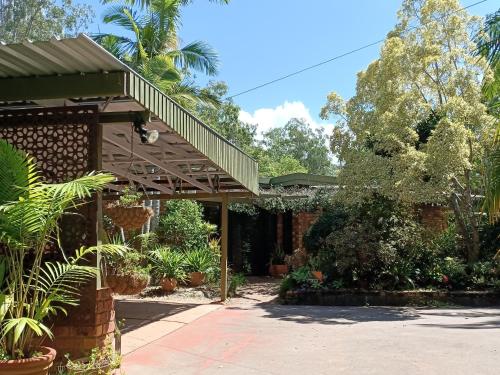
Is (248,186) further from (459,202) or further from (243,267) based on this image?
(243,267)

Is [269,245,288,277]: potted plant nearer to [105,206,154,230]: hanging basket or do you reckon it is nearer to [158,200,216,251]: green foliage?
[158,200,216,251]: green foliage

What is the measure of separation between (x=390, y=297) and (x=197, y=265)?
16.0 feet

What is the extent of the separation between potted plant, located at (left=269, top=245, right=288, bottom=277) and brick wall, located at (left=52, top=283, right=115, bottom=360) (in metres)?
12.9

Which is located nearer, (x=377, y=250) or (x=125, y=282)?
(x=125, y=282)

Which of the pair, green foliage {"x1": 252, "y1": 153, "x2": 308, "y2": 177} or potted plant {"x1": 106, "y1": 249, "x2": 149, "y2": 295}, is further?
green foliage {"x1": 252, "y1": 153, "x2": 308, "y2": 177}

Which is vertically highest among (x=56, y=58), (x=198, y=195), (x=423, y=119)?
(x=423, y=119)

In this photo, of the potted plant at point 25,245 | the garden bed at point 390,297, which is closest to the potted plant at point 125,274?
the potted plant at point 25,245

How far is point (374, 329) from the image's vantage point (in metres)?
8.21

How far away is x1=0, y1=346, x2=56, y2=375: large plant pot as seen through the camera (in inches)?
146

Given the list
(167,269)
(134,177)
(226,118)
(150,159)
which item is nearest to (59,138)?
(150,159)

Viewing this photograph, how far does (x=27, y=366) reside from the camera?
3.75m

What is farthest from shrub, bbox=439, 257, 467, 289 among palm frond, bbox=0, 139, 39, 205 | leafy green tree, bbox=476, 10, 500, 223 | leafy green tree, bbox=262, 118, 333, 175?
leafy green tree, bbox=262, 118, 333, 175

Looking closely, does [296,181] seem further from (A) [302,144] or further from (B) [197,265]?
→ (A) [302,144]

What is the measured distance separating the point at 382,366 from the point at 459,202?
27.1 ft
